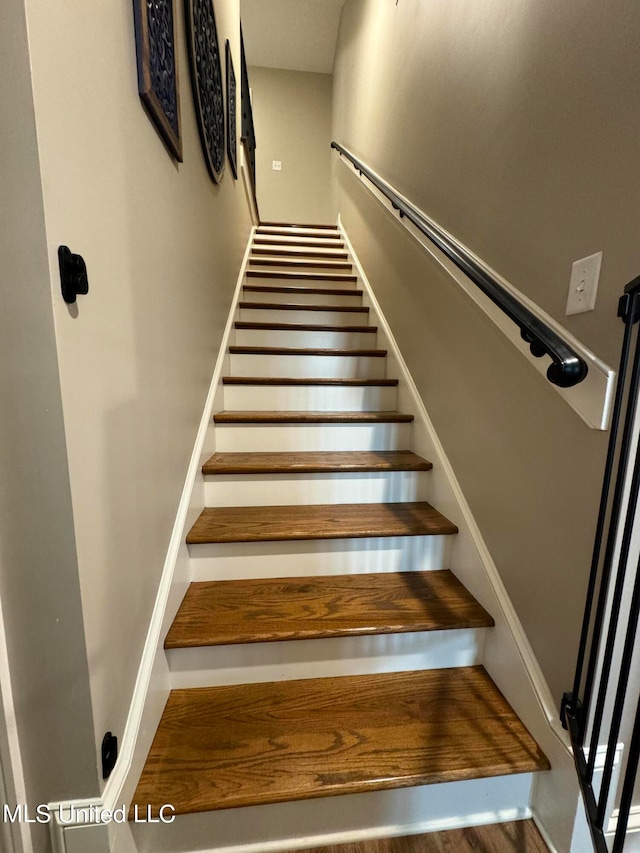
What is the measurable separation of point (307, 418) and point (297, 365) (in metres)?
0.48

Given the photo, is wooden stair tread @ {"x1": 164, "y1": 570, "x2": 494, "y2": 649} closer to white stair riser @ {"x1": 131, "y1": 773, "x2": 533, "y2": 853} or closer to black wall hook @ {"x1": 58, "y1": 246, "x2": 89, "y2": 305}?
white stair riser @ {"x1": 131, "y1": 773, "x2": 533, "y2": 853}

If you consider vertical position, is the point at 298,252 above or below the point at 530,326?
above

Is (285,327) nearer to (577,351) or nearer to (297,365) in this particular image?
(297,365)

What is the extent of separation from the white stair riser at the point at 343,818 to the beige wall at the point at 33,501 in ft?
0.98

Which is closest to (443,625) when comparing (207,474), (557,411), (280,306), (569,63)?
(557,411)

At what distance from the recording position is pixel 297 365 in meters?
2.10

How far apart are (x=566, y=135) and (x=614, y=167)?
20cm

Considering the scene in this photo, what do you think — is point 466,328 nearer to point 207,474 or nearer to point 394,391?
point 394,391

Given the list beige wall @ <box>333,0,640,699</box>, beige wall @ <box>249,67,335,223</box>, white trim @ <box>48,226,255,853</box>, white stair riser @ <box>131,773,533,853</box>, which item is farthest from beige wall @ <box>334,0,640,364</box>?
beige wall @ <box>249,67,335,223</box>

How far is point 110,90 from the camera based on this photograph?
0.74 m

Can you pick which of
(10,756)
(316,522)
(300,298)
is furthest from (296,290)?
(10,756)

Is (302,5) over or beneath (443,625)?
over

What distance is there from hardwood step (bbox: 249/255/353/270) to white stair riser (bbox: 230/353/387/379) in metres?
1.32

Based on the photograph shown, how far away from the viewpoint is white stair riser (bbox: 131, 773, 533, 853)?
865 mm
